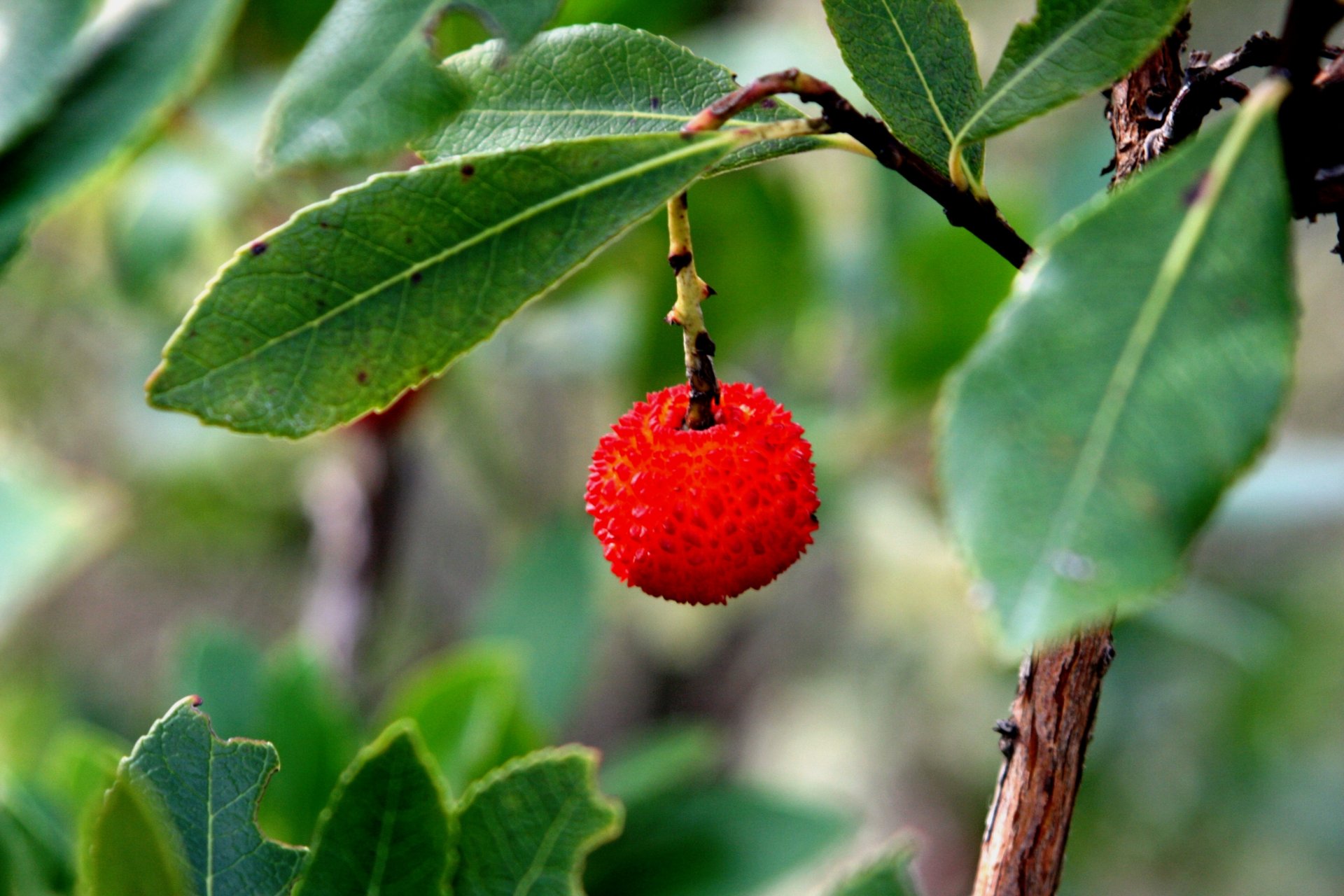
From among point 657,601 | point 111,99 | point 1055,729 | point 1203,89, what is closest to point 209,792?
point 1055,729

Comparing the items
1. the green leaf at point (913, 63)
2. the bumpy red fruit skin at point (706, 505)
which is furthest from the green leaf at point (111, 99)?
the green leaf at point (913, 63)

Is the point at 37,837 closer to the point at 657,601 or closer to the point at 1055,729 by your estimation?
the point at 1055,729

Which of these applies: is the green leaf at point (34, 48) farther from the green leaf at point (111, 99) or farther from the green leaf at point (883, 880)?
the green leaf at point (883, 880)

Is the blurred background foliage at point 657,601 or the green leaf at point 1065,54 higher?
the blurred background foliage at point 657,601

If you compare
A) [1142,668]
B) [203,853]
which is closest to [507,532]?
[1142,668]

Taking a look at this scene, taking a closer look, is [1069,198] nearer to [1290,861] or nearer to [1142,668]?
[1142,668]

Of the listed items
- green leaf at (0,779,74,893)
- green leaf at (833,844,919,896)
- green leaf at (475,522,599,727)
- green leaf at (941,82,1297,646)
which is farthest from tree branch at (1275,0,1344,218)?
green leaf at (475,522,599,727)
